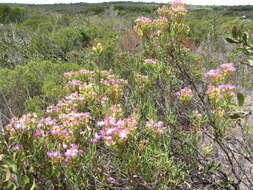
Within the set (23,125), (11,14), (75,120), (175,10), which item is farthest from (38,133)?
(11,14)

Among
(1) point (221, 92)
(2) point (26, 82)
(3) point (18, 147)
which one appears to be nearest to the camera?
(3) point (18, 147)

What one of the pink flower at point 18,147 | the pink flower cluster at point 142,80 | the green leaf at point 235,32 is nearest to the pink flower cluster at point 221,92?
the green leaf at point 235,32

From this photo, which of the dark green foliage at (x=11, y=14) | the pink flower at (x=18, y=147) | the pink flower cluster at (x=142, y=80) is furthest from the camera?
the dark green foliage at (x=11, y=14)

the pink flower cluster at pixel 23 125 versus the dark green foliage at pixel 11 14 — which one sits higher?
the dark green foliage at pixel 11 14

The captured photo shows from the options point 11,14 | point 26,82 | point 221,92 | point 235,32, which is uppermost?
point 235,32

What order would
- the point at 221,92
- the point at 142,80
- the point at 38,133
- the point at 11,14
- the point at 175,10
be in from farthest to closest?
the point at 11,14 < the point at 142,80 < the point at 175,10 < the point at 221,92 < the point at 38,133

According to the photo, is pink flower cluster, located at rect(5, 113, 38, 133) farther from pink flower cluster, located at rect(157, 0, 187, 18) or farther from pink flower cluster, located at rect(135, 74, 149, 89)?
pink flower cluster, located at rect(157, 0, 187, 18)

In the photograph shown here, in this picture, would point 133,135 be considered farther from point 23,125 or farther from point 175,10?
point 175,10

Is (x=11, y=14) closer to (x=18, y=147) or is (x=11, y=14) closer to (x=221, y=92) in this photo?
(x=18, y=147)

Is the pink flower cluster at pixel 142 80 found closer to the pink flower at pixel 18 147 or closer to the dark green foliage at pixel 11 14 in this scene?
the pink flower at pixel 18 147

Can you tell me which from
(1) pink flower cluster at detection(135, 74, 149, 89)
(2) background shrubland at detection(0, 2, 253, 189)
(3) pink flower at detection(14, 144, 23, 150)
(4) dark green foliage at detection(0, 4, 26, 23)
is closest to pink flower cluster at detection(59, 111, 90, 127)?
(2) background shrubland at detection(0, 2, 253, 189)

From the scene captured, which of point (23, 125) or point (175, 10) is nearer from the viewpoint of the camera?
point (23, 125)

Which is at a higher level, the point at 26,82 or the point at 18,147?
the point at 18,147

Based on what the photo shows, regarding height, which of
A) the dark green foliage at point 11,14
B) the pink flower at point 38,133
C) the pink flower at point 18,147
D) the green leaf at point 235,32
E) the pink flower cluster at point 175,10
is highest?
the pink flower cluster at point 175,10
